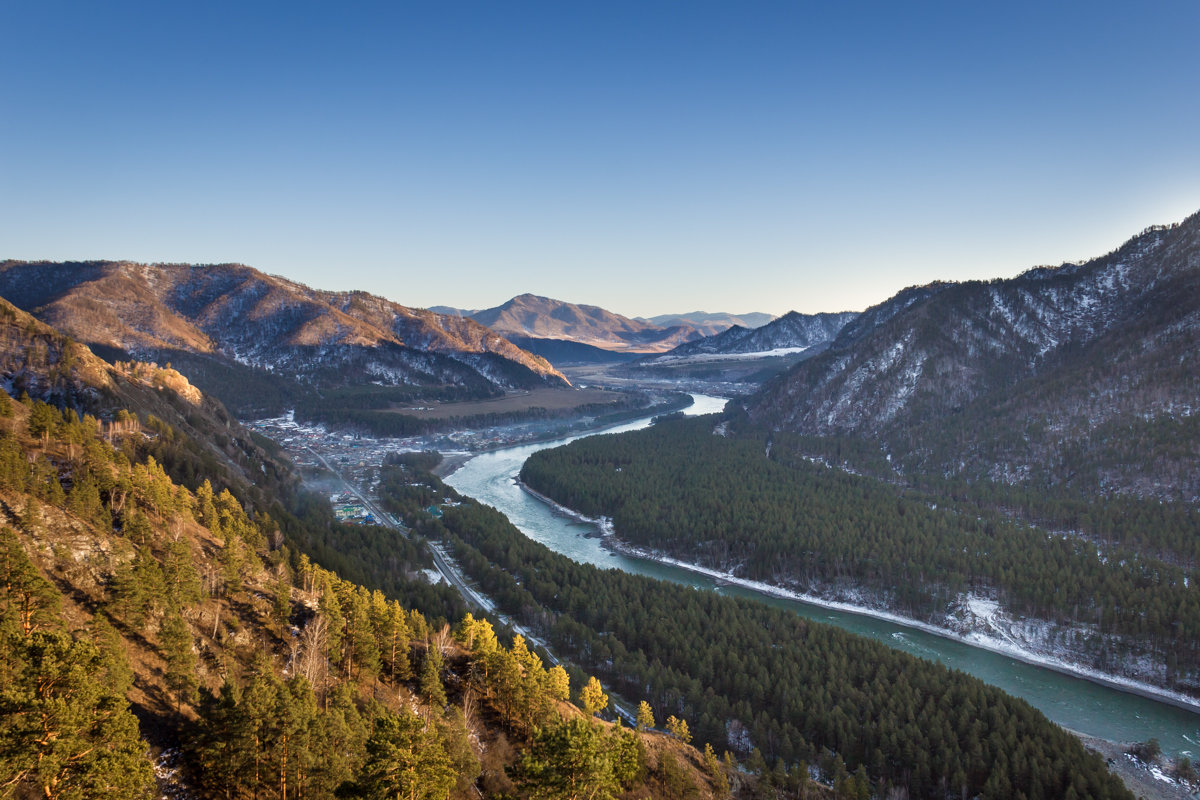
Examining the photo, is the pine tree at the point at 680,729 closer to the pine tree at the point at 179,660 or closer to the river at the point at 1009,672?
the pine tree at the point at 179,660

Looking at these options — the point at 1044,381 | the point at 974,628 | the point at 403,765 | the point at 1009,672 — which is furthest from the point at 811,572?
the point at 1044,381

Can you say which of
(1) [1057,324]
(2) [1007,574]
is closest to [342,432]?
(2) [1007,574]

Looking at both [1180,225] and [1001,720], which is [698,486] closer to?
[1001,720]

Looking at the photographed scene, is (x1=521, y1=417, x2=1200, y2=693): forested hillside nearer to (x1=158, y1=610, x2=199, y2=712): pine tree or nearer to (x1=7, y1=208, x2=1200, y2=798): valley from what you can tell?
(x1=7, y1=208, x2=1200, y2=798): valley

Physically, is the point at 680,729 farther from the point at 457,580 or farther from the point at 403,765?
the point at 457,580

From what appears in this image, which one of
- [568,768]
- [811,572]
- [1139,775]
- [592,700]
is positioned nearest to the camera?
[568,768]

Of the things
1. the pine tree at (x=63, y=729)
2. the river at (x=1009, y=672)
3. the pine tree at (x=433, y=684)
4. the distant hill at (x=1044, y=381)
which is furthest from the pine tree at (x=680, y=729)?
the distant hill at (x=1044, y=381)

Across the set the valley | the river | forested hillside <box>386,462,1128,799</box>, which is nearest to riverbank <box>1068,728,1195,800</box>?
the valley
